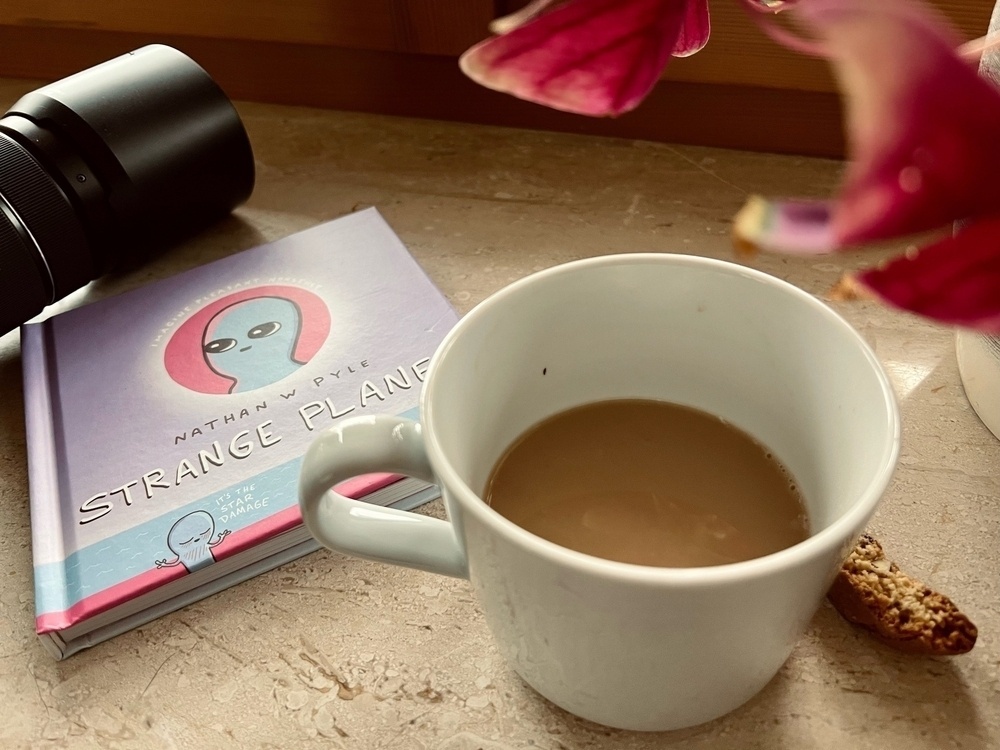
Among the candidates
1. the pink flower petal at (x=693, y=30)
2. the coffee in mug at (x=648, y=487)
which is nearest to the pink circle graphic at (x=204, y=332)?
the coffee in mug at (x=648, y=487)

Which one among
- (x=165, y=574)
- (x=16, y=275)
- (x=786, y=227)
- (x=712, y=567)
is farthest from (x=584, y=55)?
(x=16, y=275)

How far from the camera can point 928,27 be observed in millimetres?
76

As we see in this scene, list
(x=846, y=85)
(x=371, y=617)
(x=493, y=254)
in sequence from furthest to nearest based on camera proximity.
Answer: (x=493, y=254) → (x=371, y=617) → (x=846, y=85)

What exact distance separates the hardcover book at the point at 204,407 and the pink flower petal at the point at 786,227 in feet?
0.92

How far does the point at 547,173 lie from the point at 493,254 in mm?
90

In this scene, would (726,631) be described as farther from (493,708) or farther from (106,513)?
(106,513)

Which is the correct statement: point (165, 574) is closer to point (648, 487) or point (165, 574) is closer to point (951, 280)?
point (648, 487)

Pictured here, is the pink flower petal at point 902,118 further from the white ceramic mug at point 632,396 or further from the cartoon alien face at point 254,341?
the cartoon alien face at point 254,341

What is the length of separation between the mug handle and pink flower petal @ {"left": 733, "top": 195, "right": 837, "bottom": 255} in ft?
0.53

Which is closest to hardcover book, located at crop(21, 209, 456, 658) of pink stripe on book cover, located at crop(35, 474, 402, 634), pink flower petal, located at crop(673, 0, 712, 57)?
pink stripe on book cover, located at crop(35, 474, 402, 634)

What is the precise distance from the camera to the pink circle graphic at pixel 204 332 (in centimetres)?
40

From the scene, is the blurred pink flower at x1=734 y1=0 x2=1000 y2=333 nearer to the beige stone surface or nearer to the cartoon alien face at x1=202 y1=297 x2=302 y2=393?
the beige stone surface

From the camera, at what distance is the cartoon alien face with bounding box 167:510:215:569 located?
32 cm

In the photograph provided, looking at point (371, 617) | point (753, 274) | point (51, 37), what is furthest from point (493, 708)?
point (51, 37)
